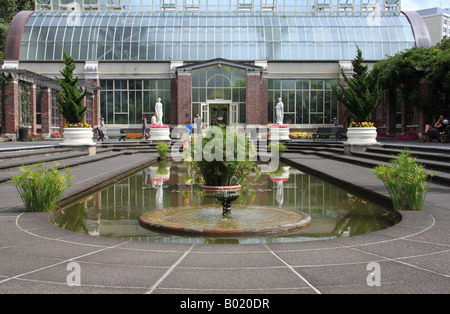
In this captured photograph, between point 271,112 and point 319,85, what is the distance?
484 centimetres

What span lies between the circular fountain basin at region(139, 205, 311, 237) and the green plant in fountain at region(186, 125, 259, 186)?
0.69 m

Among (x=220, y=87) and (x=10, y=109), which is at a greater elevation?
(x=220, y=87)

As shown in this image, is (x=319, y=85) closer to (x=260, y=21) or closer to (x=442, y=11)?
(x=260, y=21)

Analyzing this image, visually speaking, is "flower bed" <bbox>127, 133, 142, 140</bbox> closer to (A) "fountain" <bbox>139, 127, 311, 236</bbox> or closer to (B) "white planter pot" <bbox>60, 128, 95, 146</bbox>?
(B) "white planter pot" <bbox>60, 128, 95, 146</bbox>

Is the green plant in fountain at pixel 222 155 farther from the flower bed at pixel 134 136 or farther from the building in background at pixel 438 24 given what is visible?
the building in background at pixel 438 24

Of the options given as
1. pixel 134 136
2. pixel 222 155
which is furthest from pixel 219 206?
pixel 134 136

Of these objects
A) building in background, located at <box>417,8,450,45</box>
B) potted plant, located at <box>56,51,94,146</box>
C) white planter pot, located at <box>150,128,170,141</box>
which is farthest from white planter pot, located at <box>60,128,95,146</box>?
building in background, located at <box>417,8,450,45</box>

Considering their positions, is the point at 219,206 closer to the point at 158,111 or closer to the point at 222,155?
the point at 222,155

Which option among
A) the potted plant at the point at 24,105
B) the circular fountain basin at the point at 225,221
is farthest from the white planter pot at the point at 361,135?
the potted plant at the point at 24,105

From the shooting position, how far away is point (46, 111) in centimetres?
3403

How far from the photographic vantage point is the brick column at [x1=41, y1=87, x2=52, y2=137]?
111 feet

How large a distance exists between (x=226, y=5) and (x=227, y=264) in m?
42.6

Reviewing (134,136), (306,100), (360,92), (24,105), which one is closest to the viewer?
(360,92)
